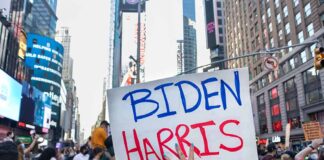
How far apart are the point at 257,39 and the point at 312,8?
2155 centimetres

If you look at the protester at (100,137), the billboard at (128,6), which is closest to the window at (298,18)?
the protester at (100,137)

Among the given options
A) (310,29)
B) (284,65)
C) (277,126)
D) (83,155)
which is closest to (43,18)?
(277,126)

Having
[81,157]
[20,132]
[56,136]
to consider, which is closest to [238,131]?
[81,157]

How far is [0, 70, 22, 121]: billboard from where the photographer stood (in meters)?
34.4

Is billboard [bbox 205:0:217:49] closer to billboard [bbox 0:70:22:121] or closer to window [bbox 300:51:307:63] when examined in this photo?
window [bbox 300:51:307:63]

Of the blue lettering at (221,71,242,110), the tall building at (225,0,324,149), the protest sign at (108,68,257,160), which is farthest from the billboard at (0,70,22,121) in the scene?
the blue lettering at (221,71,242,110)

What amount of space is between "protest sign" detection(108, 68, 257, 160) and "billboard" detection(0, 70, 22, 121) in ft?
110

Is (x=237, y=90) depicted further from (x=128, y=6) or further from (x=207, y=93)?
(x=128, y=6)

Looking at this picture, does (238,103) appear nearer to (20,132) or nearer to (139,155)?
(139,155)

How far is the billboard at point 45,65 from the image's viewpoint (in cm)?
9462

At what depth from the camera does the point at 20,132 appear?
2282 inches

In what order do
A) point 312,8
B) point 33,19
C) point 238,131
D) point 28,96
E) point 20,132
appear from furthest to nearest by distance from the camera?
point 33,19 → point 28,96 → point 20,132 → point 312,8 → point 238,131

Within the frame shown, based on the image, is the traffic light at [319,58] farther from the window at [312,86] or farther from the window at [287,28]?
the window at [287,28]

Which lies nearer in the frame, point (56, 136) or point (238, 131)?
Answer: point (238, 131)
